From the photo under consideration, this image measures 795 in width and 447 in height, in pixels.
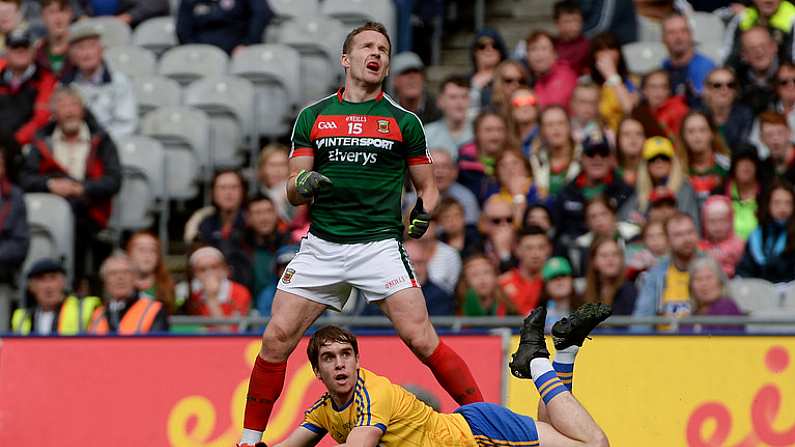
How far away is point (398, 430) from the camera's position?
782 cm

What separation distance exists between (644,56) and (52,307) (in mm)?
5935

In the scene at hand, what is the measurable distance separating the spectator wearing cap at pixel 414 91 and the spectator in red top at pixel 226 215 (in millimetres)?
1784

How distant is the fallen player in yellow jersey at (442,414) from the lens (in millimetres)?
7773

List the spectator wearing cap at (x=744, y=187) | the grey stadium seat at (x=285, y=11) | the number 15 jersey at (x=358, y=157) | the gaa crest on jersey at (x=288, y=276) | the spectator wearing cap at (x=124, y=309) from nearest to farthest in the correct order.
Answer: the number 15 jersey at (x=358, y=157), the gaa crest on jersey at (x=288, y=276), the spectator wearing cap at (x=124, y=309), the spectator wearing cap at (x=744, y=187), the grey stadium seat at (x=285, y=11)

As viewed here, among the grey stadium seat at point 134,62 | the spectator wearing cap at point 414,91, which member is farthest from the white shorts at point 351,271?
the grey stadium seat at point 134,62

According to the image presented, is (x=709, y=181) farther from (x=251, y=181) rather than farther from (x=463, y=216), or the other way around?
(x=251, y=181)

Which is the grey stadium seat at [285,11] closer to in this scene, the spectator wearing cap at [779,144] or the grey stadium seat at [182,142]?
the grey stadium seat at [182,142]

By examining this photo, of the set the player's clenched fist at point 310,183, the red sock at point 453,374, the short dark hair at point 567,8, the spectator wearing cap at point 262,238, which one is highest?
the short dark hair at point 567,8

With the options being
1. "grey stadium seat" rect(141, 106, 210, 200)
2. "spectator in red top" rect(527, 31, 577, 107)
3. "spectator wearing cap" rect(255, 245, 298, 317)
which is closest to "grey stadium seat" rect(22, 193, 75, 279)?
"grey stadium seat" rect(141, 106, 210, 200)

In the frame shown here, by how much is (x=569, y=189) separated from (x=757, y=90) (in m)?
1.94

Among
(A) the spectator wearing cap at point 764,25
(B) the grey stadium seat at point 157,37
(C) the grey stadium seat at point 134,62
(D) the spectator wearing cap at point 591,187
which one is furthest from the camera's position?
(B) the grey stadium seat at point 157,37

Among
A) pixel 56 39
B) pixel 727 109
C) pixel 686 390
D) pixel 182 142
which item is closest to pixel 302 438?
pixel 686 390

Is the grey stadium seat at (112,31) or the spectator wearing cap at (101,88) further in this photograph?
the grey stadium seat at (112,31)

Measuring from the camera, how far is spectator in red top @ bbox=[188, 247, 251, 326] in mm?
12133
